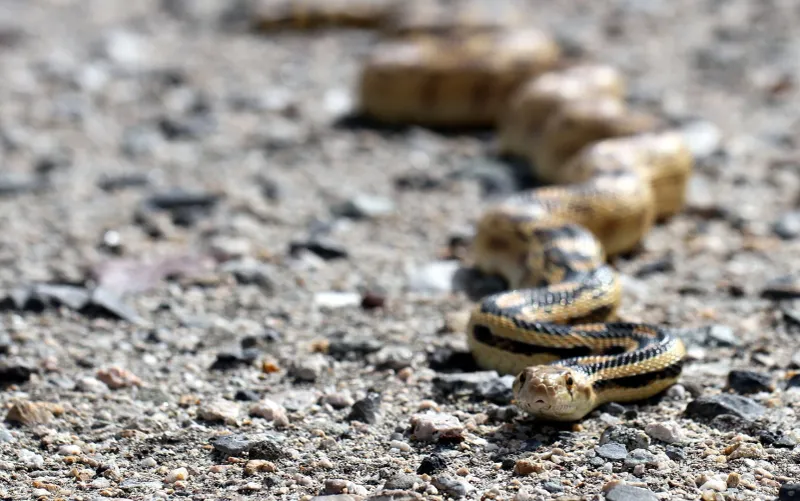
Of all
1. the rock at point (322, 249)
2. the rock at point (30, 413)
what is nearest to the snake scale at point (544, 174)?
the rock at point (322, 249)

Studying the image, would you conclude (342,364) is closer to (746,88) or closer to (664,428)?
(664,428)

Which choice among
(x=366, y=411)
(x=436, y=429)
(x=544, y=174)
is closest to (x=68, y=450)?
(x=366, y=411)

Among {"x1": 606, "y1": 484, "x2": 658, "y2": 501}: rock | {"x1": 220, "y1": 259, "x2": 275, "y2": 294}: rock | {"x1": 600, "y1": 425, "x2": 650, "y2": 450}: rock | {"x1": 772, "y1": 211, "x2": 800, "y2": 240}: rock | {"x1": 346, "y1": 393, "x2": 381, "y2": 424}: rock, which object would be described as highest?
{"x1": 772, "y1": 211, "x2": 800, "y2": 240}: rock

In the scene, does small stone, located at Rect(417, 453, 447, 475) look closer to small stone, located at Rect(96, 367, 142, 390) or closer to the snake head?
the snake head

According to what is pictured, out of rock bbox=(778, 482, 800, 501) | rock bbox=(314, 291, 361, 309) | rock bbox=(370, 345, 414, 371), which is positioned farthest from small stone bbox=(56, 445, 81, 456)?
rock bbox=(778, 482, 800, 501)

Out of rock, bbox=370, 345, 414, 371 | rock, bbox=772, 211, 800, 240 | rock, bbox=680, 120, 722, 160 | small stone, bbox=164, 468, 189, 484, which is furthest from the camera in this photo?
rock, bbox=680, 120, 722, 160

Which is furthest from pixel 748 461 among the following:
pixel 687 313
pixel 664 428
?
pixel 687 313

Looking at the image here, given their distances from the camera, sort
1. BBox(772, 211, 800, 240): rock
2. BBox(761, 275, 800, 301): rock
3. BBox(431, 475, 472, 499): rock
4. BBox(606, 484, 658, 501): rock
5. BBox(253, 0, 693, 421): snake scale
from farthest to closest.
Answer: BBox(772, 211, 800, 240): rock
BBox(761, 275, 800, 301): rock
BBox(253, 0, 693, 421): snake scale
BBox(431, 475, 472, 499): rock
BBox(606, 484, 658, 501): rock
